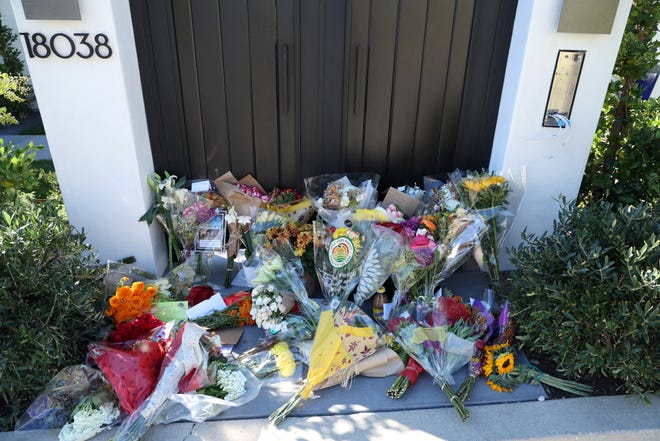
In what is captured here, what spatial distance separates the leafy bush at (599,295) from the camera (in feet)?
6.96

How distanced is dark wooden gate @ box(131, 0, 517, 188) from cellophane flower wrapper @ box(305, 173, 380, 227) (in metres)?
0.19

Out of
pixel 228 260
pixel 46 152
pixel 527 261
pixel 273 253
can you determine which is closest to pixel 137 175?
pixel 228 260

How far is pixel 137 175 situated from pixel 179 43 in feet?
3.24

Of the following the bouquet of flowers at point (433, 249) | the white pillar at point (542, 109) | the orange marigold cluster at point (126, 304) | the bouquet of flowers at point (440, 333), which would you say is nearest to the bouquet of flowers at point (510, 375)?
the bouquet of flowers at point (440, 333)

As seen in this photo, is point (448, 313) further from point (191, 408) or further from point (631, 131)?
point (631, 131)

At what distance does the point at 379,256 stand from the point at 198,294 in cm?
129

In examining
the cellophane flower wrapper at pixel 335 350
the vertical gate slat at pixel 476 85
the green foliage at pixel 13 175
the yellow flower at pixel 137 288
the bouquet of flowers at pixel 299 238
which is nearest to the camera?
the cellophane flower wrapper at pixel 335 350

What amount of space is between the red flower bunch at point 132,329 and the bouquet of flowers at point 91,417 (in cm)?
31

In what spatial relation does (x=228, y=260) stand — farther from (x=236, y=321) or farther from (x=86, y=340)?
(x=86, y=340)

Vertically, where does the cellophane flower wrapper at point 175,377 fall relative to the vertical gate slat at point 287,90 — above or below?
below

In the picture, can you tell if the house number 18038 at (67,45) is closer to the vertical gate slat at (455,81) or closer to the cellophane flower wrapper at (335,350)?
the cellophane flower wrapper at (335,350)

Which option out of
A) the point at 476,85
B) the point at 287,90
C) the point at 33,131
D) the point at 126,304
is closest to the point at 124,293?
the point at 126,304

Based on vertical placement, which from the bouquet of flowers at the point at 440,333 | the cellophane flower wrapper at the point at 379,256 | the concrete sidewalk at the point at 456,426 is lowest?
the concrete sidewalk at the point at 456,426

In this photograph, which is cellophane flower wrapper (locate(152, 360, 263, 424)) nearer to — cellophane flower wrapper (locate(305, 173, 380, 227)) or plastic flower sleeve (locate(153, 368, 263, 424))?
plastic flower sleeve (locate(153, 368, 263, 424))
